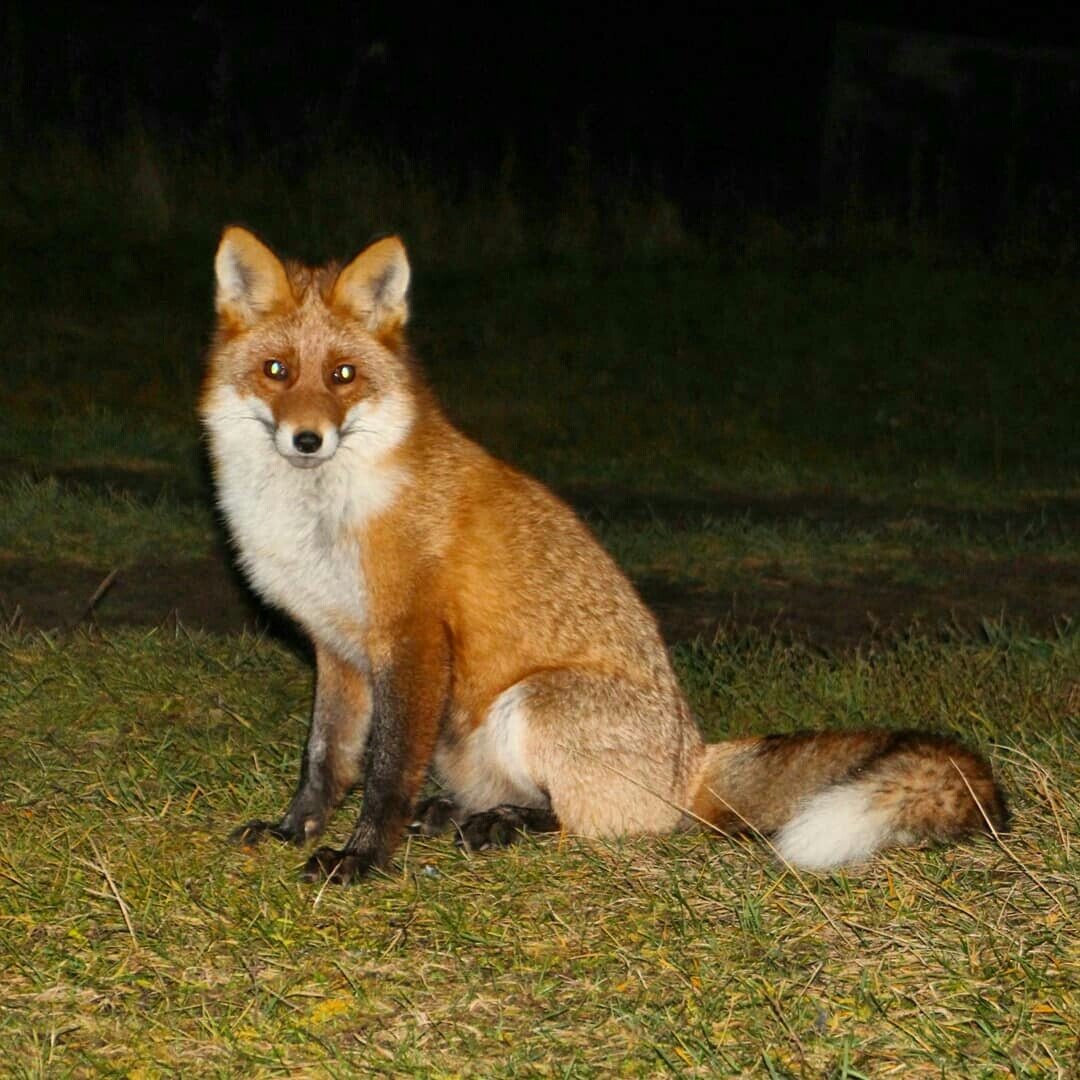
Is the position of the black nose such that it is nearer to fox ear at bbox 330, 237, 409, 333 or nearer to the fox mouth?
the fox mouth

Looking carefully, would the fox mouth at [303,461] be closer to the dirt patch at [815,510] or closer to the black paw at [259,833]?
the black paw at [259,833]

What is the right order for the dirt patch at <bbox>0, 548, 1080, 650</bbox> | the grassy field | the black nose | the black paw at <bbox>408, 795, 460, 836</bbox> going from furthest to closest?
the dirt patch at <bbox>0, 548, 1080, 650</bbox>, the black paw at <bbox>408, 795, 460, 836</bbox>, the black nose, the grassy field

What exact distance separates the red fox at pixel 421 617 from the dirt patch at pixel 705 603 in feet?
6.43

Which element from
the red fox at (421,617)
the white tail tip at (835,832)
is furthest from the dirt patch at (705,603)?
the white tail tip at (835,832)

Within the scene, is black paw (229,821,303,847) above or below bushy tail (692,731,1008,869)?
below

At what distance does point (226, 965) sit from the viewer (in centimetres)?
358

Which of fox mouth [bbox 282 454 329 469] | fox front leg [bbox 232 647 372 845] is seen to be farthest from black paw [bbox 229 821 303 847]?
fox mouth [bbox 282 454 329 469]

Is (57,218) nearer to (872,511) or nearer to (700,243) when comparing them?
(700,243)

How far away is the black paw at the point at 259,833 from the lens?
448cm

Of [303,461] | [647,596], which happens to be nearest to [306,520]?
[303,461]

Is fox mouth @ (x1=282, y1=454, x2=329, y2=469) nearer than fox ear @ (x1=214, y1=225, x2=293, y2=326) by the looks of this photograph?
Yes

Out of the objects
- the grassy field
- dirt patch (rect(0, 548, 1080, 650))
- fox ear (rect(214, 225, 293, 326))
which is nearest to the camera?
the grassy field

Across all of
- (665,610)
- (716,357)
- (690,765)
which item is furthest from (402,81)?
(690,765)

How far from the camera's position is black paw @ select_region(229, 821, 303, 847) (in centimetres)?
448
